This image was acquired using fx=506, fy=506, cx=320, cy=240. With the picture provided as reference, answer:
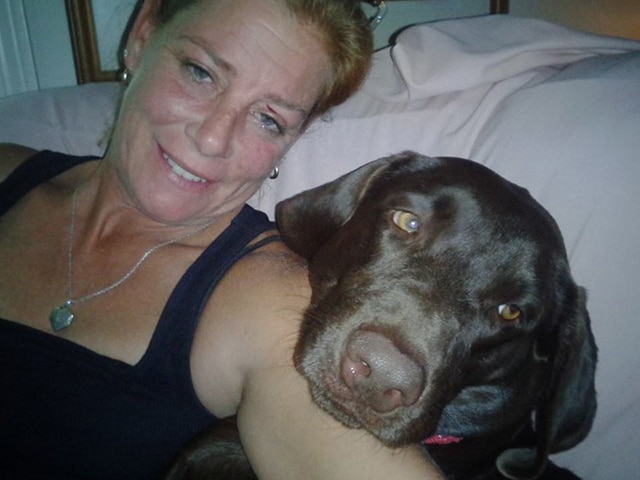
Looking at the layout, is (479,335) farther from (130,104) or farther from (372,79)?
(130,104)

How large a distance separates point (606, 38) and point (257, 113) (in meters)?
1.33

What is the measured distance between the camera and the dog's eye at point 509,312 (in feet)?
4.65

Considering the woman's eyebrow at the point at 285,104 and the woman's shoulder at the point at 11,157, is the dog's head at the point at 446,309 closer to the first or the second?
the woman's eyebrow at the point at 285,104

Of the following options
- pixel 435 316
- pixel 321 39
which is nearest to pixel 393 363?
pixel 435 316

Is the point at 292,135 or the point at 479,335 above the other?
the point at 292,135

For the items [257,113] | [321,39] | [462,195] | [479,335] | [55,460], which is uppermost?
[321,39]

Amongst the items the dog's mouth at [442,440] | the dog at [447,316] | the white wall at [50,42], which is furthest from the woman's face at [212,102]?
the white wall at [50,42]

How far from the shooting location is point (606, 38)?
1.87 m

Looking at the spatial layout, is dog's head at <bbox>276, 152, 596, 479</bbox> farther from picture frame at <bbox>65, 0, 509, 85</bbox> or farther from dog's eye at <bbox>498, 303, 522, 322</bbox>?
picture frame at <bbox>65, 0, 509, 85</bbox>

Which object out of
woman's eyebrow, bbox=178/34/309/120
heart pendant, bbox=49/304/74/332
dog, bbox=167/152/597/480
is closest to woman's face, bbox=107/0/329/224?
woman's eyebrow, bbox=178/34/309/120

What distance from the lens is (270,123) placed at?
163cm

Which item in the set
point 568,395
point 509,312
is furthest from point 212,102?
point 568,395

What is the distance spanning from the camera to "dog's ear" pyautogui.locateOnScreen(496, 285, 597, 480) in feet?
4.82

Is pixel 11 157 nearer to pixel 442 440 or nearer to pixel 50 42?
pixel 442 440
